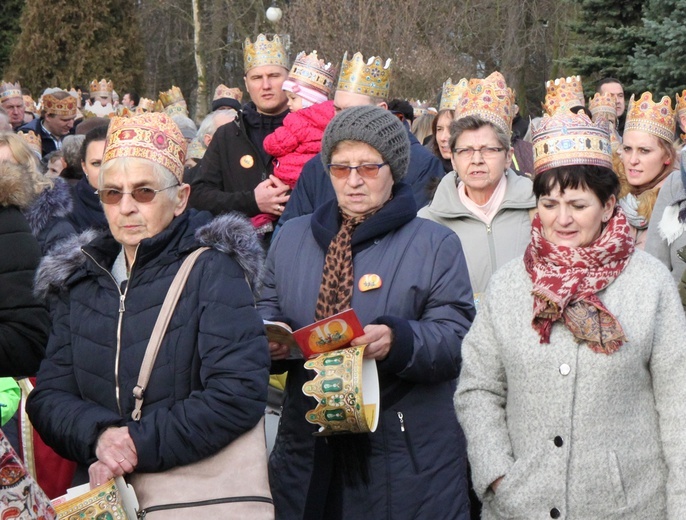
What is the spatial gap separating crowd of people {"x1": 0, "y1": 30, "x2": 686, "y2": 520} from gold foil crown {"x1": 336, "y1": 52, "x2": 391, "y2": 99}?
8.40 ft

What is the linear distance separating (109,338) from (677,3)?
14224mm

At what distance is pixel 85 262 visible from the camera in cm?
410

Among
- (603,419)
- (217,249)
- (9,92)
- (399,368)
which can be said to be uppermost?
(9,92)

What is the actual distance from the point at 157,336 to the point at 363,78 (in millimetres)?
3829

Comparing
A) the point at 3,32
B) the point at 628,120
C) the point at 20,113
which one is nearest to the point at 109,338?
the point at 628,120

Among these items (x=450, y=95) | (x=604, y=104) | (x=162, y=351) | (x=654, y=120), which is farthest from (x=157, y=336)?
(x=604, y=104)

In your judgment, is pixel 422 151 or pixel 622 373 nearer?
pixel 622 373

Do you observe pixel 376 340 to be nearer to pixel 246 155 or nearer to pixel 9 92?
pixel 246 155

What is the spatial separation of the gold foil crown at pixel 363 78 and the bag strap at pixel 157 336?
3465mm

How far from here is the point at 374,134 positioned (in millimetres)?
Result: 4617

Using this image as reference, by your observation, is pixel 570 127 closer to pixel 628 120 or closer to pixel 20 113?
pixel 628 120

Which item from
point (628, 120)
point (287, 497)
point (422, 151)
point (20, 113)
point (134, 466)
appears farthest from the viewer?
point (20, 113)

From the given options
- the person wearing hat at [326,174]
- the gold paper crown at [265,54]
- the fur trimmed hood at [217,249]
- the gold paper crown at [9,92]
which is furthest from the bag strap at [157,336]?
the gold paper crown at [9,92]

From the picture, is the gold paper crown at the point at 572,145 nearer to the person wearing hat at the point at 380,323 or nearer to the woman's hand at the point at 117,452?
the person wearing hat at the point at 380,323
